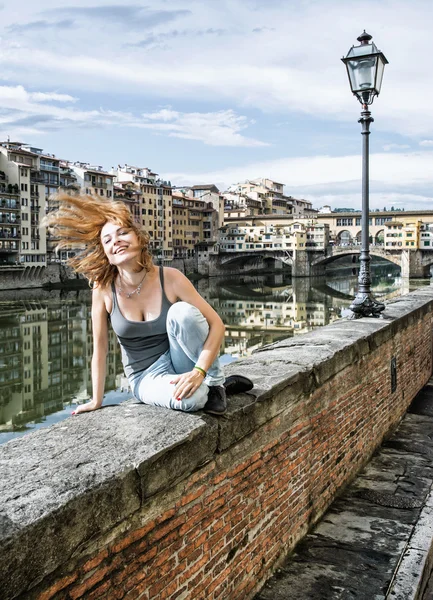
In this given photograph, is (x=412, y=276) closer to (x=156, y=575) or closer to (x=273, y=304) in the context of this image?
(x=273, y=304)

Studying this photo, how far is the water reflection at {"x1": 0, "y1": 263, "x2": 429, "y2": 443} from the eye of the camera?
1634cm

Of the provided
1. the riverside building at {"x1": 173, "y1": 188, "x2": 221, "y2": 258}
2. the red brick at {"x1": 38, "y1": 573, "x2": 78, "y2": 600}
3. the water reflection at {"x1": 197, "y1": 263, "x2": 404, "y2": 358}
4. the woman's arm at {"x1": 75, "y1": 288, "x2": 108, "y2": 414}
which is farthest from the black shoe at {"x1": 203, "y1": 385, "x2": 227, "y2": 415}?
the riverside building at {"x1": 173, "y1": 188, "x2": 221, "y2": 258}

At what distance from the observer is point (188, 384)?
2445 mm

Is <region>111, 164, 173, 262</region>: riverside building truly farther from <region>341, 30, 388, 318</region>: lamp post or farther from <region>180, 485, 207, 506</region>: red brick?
<region>180, 485, 207, 506</region>: red brick

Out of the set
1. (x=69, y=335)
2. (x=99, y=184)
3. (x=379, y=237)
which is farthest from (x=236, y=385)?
(x=379, y=237)

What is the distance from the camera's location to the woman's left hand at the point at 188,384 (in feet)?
8.03

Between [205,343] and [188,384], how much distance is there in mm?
182

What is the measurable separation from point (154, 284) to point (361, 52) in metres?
4.82

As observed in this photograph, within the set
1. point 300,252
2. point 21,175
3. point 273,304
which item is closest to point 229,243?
point 300,252

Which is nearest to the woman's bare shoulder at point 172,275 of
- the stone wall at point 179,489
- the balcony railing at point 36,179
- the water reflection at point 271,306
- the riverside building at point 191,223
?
the stone wall at point 179,489

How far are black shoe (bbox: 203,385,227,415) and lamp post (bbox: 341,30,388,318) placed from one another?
3.92 meters

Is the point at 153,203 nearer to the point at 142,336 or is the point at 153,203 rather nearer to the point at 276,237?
the point at 276,237

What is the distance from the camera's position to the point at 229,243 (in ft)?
250

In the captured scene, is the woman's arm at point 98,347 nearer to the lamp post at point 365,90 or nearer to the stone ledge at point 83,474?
the stone ledge at point 83,474
